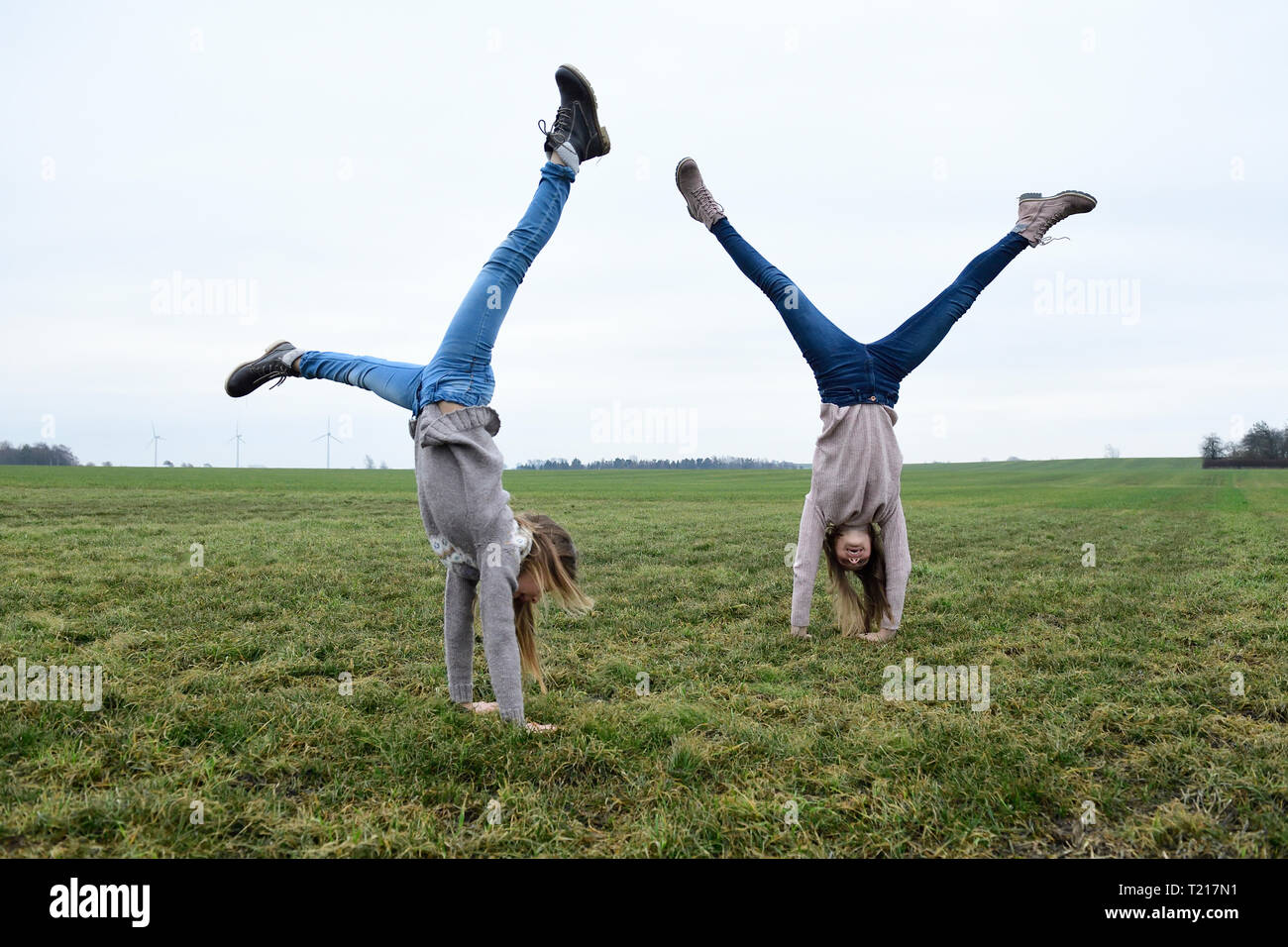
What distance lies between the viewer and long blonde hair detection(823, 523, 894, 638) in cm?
683

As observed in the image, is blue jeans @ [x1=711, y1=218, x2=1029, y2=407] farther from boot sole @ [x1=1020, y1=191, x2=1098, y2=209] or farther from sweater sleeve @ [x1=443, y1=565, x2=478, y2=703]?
sweater sleeve @ [x1=443, y1=565, x2=478, y2=703]

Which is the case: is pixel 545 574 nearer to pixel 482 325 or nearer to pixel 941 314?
pixel 482 325

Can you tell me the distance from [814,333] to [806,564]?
2.11 metres

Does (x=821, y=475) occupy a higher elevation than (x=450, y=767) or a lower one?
higher

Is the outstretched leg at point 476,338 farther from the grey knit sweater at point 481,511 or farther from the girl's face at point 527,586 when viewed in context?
the girl's face at point 527,586

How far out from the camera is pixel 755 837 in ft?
10.2

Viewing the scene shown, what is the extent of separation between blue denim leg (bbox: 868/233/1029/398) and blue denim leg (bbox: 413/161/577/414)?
A: 360 cm

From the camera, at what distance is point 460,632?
15.5 feet

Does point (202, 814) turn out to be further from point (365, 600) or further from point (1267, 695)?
point (1267, 695)

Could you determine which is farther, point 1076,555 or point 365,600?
point 1076,555

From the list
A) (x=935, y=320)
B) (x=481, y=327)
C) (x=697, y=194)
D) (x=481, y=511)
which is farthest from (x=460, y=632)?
(x=935, y=320)

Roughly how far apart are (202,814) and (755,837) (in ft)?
7.93
